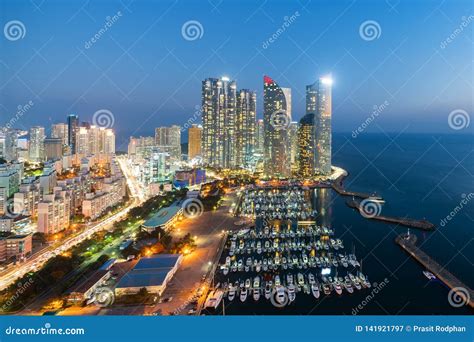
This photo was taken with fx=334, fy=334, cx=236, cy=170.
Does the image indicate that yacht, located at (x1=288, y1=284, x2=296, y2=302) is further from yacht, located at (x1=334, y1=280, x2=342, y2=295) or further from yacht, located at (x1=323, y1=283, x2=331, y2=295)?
yacht, located at (x1=334, y1=280, x2=342, y2=295)

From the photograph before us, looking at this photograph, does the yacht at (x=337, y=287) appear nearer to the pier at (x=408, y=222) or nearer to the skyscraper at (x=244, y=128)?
the pier at (x=408, y=222)

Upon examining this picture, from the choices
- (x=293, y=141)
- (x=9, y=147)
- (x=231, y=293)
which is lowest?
(x=231, y=293)

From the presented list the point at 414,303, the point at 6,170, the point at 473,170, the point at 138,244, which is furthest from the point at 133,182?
the point at 473,170

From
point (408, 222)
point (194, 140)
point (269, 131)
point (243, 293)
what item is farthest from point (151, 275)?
point (194, 140)

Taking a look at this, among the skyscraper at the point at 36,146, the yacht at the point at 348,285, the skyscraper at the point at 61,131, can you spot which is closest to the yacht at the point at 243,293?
the yacht at the point at 348,285

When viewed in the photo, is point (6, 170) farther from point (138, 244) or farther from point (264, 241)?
point (264, 241)

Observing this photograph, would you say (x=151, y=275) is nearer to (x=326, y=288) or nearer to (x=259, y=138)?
(x=326, y=288)
